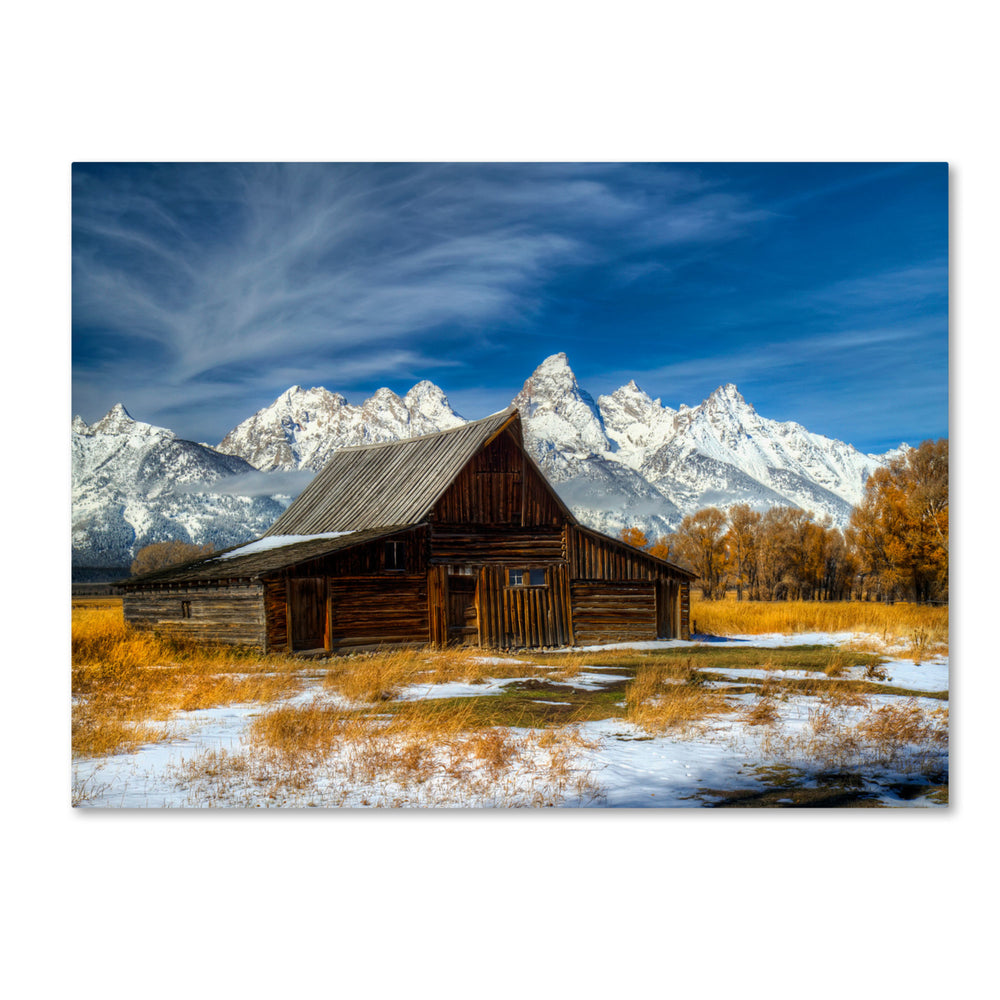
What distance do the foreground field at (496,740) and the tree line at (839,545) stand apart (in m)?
1.52

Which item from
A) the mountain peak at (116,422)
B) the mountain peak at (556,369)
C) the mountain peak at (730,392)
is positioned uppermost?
the mountain peak at (556,369)

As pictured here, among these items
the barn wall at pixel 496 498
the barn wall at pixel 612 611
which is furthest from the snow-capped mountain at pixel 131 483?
the barn wall at pixel 612 611

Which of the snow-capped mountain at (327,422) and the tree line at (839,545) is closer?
the tree line at (839,545)

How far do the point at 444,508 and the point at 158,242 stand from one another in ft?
32.4

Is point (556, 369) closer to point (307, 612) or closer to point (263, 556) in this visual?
point (307, 612)

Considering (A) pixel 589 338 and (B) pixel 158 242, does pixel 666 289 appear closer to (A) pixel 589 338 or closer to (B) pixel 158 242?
(A) pixel 589 338

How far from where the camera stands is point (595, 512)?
13.5 metres

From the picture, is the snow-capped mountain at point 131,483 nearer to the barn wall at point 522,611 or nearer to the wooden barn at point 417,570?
the wooden barn at point 417,570

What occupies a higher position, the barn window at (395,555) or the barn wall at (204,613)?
the barn window at (395,555)

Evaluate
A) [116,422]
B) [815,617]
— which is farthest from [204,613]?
[815,617]

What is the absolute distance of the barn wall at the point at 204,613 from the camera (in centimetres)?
1705

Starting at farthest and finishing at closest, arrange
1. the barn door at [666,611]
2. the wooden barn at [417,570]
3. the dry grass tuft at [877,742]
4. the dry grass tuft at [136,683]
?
1. the barn door at [666,611]
2. the wooden barn at [417,570]
3. the dry grass tuft at [136,683]
4. the dry grass tuft at [877,742]

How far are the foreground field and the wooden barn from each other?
5105 mm

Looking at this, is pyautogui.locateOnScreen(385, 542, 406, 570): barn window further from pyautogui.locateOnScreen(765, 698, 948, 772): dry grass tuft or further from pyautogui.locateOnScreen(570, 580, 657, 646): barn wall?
pyautogui.locateOnScreen(765, 698, 948, 772): dry grass tuft
